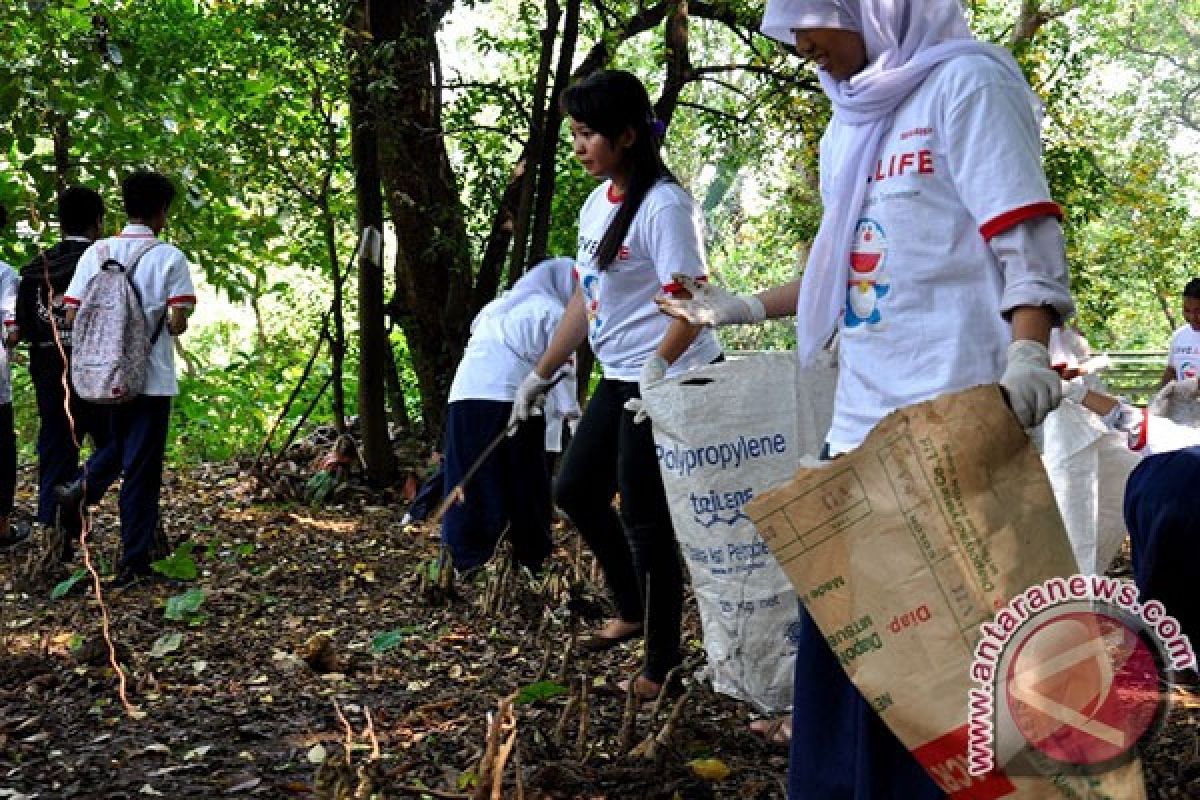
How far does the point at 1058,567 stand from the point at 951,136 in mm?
665

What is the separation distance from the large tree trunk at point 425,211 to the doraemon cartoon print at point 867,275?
17.3 feet

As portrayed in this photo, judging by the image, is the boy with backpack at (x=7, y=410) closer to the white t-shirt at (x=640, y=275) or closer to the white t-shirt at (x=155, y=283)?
the white t-shirt at (x=155, y=283)

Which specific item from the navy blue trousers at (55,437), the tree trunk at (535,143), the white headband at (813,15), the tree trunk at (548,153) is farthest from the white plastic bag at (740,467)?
the tree trunk at (548,153)

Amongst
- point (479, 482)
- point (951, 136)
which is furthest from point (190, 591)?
point (951, 136)

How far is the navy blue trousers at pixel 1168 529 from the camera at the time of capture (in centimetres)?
224

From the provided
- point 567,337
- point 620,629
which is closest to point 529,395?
point 567,337

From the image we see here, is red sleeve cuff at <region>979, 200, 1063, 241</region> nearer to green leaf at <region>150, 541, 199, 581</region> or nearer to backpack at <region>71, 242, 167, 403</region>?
backpack at <region>71, 242, 167, 403</region>

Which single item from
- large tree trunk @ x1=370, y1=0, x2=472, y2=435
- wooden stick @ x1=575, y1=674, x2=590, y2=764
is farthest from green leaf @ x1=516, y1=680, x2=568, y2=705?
large tree trunk @ x1=370, y1=0, x2=472, y2=435

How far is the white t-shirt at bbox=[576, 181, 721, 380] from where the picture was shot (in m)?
3.32

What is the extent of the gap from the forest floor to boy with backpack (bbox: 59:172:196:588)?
14.5 inches

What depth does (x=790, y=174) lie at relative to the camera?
13734 mm

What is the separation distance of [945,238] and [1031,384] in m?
0.32

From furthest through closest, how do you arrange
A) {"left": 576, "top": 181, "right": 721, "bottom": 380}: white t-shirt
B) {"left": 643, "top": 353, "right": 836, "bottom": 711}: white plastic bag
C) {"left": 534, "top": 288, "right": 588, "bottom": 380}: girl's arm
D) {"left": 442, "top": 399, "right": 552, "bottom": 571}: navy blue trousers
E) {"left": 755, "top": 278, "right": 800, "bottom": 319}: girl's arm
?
{"left": 442, "top": 399, "right": 552, "bottom": 571}: navy blue trousers
{"left": 534, "top": 288, "right": 588, "bottom": 380}: girl's arm
{"left": 576, "top": 181, "right": 721, "bottom": 380}: white t-shirt
{"left": 643, "top": 353, "right": 836, "bottom": 711}: white plastic bag
{"left": 755, "top": 278, "right": 800, "bottom": 319}: girl's arm

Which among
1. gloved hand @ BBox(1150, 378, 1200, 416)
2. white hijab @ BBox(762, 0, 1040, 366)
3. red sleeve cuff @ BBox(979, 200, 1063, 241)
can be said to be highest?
white hijab @ BBox(762, 0, 1040, 366)
